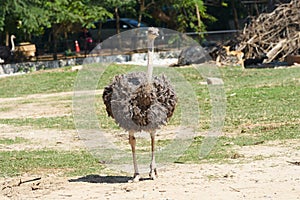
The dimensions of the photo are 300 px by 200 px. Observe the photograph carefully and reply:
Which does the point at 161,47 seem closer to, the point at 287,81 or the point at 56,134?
the point at 287,81

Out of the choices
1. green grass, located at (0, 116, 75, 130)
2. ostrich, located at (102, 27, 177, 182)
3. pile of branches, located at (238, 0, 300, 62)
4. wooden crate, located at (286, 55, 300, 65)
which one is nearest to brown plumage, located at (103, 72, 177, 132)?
ostrich, located at (102, 27, 177, 182)

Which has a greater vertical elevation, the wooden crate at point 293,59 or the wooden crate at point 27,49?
the wooden crate at point 27,49

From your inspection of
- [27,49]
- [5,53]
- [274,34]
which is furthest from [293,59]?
[27,49]

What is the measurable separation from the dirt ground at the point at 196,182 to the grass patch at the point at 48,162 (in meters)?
0.29

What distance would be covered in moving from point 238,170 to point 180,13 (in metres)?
26.5

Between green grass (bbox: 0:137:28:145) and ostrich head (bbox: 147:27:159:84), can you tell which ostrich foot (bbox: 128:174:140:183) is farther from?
green grass (bbox: 0:137:28:145)

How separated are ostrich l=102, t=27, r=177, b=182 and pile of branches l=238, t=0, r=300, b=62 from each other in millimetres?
18731

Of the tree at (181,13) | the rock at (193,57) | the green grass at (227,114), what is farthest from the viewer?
the tree at (181,13)

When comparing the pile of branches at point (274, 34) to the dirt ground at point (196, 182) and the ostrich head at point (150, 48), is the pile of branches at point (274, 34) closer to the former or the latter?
the dirt ground at point (196, 182)

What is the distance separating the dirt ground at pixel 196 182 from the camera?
313 inches

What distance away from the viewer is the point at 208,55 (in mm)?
28250

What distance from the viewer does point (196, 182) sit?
8500 millimetres

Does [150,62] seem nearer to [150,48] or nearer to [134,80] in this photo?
[150,48]

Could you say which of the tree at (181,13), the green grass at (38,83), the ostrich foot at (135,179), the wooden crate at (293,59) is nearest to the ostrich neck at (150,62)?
the ostrich foot at (135,179)
